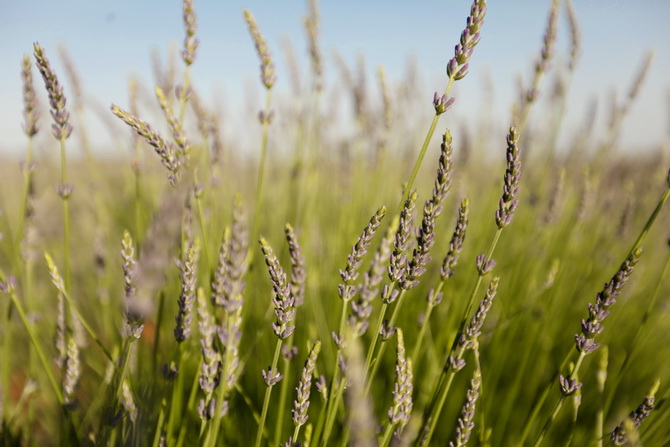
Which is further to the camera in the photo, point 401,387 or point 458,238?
point 458,238

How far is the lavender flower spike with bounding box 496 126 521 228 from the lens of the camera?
0.84 m

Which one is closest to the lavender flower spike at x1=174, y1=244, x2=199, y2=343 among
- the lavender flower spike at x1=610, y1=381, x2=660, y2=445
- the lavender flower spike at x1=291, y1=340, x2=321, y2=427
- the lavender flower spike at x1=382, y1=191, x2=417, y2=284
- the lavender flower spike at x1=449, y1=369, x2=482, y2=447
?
the lavender flower spike at x1=291, y1=340, x2=321, y2=427

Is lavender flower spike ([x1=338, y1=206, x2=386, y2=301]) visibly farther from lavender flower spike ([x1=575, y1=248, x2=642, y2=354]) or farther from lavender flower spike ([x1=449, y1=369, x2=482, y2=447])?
lavender flower spike ([x1=575, y1=248, x2=642, y2=354])

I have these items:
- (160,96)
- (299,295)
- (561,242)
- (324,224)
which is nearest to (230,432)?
(299,295)

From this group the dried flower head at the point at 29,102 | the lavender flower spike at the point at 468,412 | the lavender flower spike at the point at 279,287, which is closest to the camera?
the lavender flower spike at the point at 279,287

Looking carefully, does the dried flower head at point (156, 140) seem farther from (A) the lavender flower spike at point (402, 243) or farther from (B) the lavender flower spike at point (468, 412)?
(B) the lavender flower spike at point (468, 412)

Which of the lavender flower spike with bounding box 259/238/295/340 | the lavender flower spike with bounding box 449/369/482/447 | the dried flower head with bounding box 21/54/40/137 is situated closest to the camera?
the lavender flower spike with bounding box 259/238/295/340

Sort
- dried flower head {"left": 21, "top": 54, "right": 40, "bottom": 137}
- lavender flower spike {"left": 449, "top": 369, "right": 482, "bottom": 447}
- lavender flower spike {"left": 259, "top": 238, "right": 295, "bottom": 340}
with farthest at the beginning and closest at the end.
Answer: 1. dried flower head {"left": 21, "top": 54, "right": 40, "bottom": 137}
2. lavender flower spike {"left": 449, "top": 369, "right": 482, "bottom": 447}
3. lavender flower spike {"left": 259, "top": 238, "right": 295, "bottom": 340}

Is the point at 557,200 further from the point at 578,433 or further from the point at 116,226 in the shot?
the point at 116,226

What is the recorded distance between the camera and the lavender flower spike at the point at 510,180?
0.84 m

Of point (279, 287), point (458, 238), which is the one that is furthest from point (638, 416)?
point (279, 287)

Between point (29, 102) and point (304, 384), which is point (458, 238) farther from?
point (29, 102)

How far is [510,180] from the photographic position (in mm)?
872

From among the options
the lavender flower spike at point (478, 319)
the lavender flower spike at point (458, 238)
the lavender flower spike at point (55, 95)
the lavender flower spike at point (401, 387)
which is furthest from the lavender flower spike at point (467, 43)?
the lavender flower spike at point (55, 95)
